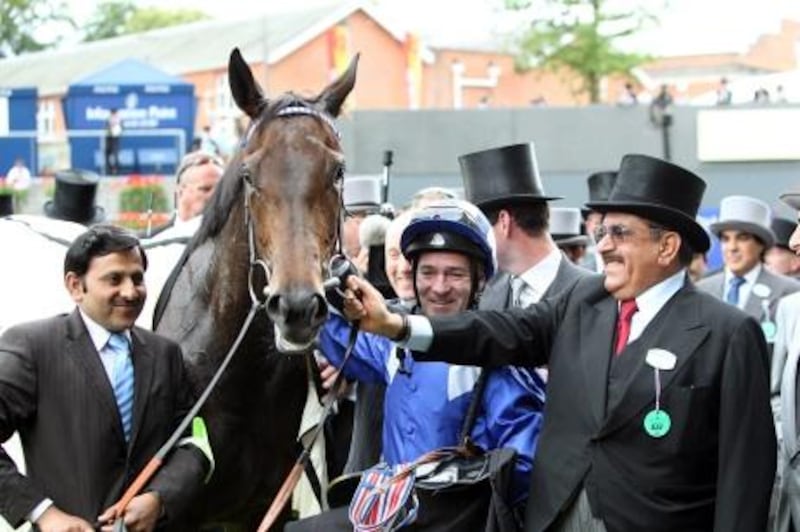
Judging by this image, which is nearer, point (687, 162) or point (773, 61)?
point (687, 162)

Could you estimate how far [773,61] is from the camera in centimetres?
8819

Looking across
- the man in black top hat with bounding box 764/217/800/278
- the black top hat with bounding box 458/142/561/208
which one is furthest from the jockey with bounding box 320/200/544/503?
the man in black top hat with bounding box 764/217/800/278

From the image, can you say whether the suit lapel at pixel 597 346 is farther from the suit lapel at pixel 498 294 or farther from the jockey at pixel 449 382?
the suit lapel at pixel 498 294

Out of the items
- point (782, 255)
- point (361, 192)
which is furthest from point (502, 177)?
point (782, 255)

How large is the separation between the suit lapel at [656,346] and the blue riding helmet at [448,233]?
65 cm

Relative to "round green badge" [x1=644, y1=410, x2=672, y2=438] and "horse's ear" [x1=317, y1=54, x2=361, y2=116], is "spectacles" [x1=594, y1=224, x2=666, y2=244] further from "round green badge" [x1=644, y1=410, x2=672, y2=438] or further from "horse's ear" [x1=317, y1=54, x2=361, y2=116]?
"horse's ear" [x1=317, y1=54, x2=361, y2=116]

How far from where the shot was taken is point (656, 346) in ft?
14.5

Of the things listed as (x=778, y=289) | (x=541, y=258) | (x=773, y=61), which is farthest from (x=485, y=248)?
(x=773, y=61)

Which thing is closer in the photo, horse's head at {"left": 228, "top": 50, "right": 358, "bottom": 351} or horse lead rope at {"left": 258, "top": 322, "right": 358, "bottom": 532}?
horse's head at {"left": 228, "top": 50, "right": 358, "bottom": 351}

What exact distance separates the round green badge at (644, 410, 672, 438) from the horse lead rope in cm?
104

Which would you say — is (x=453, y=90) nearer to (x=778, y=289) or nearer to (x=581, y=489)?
(x=778, y=289)

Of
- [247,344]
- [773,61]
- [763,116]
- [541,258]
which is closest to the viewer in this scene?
[247,344]

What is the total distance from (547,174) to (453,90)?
44.4 m

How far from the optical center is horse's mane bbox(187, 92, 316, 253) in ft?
16.3
